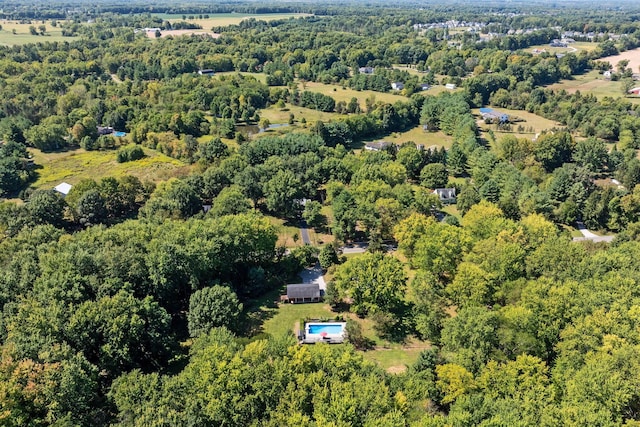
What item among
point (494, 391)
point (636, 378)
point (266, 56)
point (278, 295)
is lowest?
point (278, 295)

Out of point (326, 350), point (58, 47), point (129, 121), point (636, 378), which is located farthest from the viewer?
point (58, 47)

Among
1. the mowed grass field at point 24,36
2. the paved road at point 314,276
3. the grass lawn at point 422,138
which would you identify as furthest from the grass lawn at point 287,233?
the mowed grass field at point 24,36

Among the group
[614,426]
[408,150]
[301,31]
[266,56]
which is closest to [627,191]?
[408,150]

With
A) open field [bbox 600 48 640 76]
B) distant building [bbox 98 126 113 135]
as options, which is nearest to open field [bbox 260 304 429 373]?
distant building [bbox 98 126 113 135]

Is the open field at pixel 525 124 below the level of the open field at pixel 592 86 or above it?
below

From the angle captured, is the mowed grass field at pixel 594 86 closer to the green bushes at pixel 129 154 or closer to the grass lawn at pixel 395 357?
the grass lawn at pixel 395 357

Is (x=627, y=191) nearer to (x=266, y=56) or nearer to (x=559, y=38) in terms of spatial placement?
(x=266, y=56)

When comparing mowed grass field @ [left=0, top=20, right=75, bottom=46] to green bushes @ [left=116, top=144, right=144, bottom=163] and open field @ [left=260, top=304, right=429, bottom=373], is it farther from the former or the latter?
open field @ [left=260, top=304, right=429, bottom=373]
